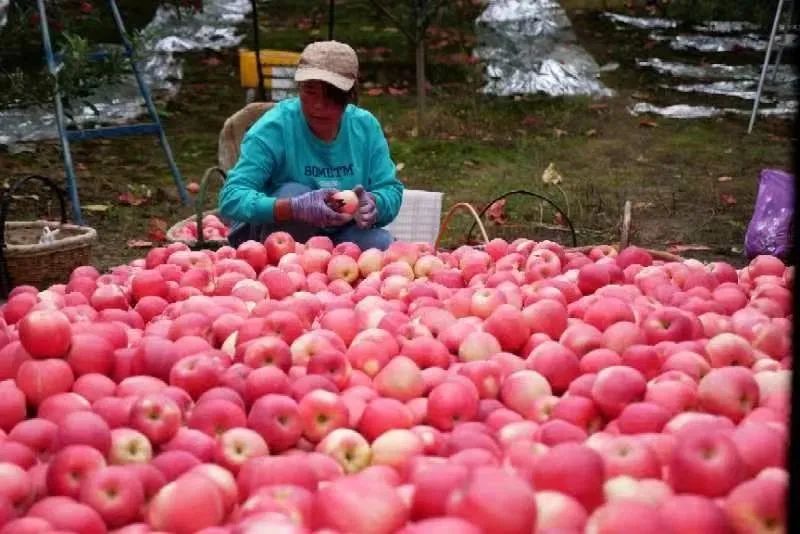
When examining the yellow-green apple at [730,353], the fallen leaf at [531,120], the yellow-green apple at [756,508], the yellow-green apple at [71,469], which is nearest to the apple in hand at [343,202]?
the yellow-green apple at [730,353]

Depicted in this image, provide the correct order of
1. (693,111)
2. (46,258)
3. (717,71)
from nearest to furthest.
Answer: (46,258) → (693,111) → (717,71)

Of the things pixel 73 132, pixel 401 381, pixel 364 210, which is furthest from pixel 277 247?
pixel 73 132

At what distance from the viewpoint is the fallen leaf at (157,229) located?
557cm

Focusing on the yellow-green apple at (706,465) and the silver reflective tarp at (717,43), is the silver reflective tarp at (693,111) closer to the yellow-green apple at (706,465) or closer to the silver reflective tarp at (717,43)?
the silver reflective tarp at (717,43)

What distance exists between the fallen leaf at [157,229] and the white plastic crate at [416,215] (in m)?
1.70

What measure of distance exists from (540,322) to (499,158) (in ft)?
19.0

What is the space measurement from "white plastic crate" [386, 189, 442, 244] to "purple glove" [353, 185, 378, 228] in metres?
0.89

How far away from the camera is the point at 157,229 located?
572 centimetres

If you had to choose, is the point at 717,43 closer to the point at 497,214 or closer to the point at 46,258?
the point at 497,214

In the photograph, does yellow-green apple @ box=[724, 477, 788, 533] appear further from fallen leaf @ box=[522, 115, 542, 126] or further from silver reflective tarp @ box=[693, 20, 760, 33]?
silver reflective tarp @ box=[693, 20, 760, 33]

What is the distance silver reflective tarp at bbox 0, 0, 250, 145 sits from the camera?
7.83 m

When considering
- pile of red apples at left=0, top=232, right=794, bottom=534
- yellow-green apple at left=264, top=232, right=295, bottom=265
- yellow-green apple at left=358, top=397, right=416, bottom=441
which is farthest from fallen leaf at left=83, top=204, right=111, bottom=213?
yellow-green apple at left=358, top=397, right=416, bottom=441

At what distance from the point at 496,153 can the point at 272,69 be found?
6.79 feet

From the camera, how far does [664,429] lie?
155cm
